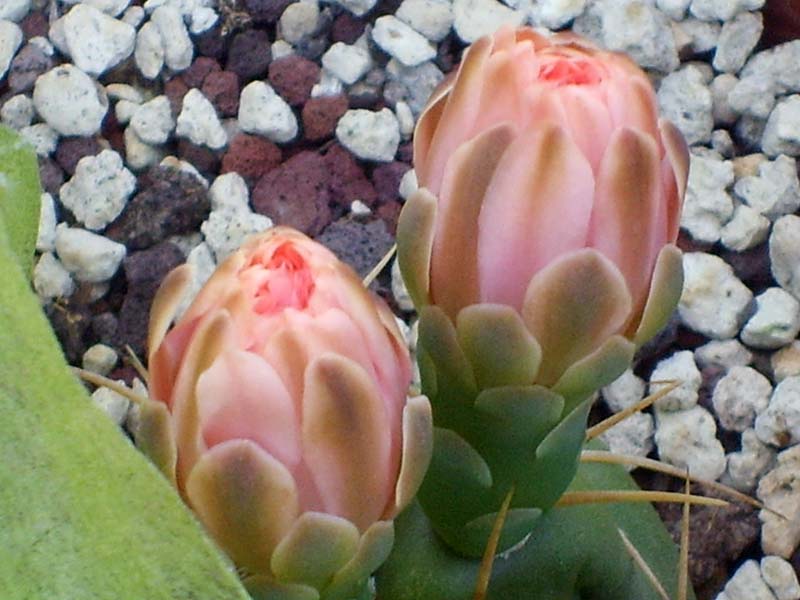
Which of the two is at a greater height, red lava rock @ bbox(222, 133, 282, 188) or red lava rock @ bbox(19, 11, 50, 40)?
red lava rock @ bbox(19, 11, 50, 40)

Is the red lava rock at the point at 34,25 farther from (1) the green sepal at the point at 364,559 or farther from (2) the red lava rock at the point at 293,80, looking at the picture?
(1) the green sepal at the point at 364,559

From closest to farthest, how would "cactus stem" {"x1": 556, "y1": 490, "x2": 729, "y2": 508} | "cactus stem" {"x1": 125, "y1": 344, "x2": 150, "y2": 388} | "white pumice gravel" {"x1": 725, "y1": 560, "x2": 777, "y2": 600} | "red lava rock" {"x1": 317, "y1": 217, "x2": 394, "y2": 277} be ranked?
"cactus stem" {"x1": 125, "y1": 344, "x2": 150, "y2": 388}, "cactus stem" {"x1": 556, "y1": 490, "x2": 729, "y2": 508}, "white pumice gravel" {"x1": 725, "y1": 560, "x2": 777, "y2": 600}, "red lava rock" {"x1": 317, "y1": 217, "x2": 394, "y2": 277}

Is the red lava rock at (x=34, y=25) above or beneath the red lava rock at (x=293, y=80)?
above

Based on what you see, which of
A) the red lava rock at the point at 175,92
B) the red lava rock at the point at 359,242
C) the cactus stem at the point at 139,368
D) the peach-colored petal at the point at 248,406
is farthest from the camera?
Answer: the red lava rock at the point at 175,92

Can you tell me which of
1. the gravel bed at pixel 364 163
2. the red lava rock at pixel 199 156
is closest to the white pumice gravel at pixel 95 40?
the gravel bed at pixel 364 163

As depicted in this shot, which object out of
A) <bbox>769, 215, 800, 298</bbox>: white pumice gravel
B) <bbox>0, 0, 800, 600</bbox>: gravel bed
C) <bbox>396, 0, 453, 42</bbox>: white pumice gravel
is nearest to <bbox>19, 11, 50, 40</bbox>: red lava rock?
<bbox>0, 0, 800, 600</bbox>: gravel bed

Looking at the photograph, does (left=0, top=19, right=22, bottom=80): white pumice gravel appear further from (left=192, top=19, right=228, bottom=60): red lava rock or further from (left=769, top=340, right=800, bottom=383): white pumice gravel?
(left=769, top=340, right=800, bottom=383): white pumice gravel
